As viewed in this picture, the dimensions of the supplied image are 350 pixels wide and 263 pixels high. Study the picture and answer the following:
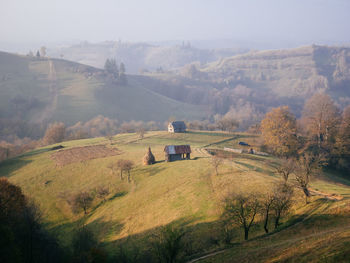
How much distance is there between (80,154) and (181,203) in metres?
49.2

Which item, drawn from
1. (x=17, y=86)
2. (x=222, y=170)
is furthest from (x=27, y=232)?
(x=17, y=86)

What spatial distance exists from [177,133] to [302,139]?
158ft

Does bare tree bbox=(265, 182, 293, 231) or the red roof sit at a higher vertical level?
bare tree bbox=(265, 182, 293, 231)

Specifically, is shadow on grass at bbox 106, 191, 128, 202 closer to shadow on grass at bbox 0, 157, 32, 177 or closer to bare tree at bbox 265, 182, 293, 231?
bare tree at bbox 265, 182, 293, 231

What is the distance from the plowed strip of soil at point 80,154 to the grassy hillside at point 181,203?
196 cm

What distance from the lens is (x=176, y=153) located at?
68.3m

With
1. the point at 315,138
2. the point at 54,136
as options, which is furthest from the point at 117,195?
the point at 54,136

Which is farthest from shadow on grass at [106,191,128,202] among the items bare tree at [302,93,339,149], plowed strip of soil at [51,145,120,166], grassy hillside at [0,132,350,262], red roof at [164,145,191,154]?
bare tree at [302,93,339,149]

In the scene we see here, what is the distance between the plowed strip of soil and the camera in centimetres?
7756

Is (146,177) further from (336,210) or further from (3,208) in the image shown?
(336,210)

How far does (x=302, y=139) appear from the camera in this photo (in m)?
89.9

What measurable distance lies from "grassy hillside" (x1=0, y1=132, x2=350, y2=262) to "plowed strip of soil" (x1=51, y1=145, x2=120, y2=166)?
1964mm

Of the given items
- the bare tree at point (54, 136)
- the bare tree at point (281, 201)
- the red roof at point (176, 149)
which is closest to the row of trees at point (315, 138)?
the red roof at point (176, 149)

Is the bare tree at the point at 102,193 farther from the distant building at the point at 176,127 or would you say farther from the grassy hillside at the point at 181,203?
the distant building at the point at 176,127
